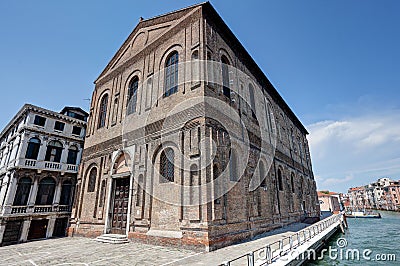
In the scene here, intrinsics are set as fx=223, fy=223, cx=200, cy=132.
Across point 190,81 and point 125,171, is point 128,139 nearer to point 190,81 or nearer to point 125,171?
point 125,171

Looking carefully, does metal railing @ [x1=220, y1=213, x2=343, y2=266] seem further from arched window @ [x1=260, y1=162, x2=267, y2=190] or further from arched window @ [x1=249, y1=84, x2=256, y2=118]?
arched window @ [x1=249, y1=84, x2=256, y2=118]

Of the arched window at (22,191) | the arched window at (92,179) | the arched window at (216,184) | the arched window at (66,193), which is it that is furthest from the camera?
the arched window at (66,193)

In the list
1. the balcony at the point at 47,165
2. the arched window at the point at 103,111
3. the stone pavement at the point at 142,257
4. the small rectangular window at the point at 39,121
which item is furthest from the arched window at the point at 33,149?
the stone pavement at the point at 142,257

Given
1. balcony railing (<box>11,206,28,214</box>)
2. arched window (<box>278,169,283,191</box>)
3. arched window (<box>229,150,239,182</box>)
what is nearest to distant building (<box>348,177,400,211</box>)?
arched window (<box>278,169,283,191</box>)

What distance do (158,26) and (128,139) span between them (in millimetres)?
7272

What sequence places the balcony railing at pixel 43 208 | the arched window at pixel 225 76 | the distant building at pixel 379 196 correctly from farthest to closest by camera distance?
the distant building at pixel 379 196, the balcony railing at pixel 43 208, the arched window at pixel 225 76

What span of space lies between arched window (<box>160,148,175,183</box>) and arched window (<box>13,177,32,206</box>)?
11241 millimetres

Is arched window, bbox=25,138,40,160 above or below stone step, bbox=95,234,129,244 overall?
above

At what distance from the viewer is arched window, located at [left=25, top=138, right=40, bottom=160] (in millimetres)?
15422

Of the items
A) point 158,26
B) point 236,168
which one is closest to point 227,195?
point 236,168

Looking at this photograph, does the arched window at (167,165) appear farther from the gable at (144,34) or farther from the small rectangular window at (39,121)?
the small rectangular window at (39,121)

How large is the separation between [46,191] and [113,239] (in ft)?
29.8

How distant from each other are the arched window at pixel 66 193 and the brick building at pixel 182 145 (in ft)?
11.8

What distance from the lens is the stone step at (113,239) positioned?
10094 mm
